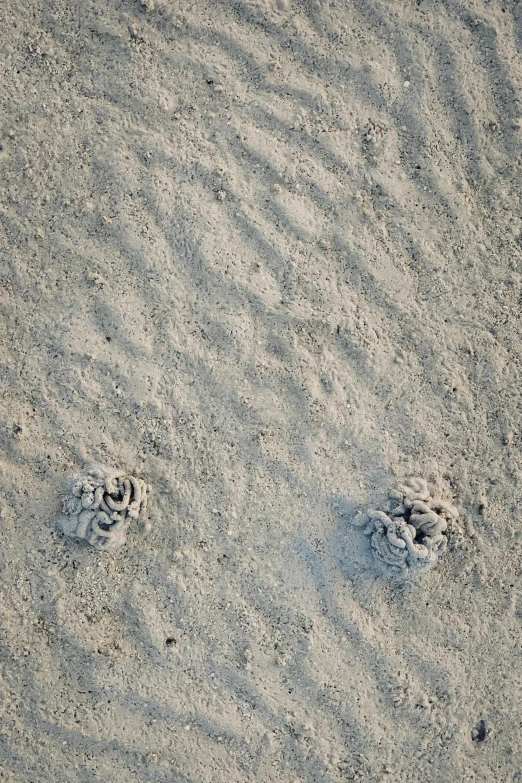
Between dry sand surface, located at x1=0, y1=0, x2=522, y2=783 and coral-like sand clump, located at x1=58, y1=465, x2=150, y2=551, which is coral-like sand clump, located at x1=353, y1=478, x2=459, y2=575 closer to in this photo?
dry sand surface, located at x1=0, y1=0, x2=522, y2=783

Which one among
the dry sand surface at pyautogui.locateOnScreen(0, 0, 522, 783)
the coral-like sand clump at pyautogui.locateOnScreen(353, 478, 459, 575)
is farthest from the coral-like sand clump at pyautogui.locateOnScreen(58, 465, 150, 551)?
the coral-like sand clump at pyautogui.locateOnScreen(353, 478, 459, 575)

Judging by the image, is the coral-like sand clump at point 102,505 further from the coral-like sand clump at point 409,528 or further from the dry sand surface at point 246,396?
the coral-like sand clump at point 409,528

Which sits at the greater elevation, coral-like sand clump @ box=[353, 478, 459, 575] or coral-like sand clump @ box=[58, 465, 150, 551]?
coral-like sand clump @ box=[353, 478, 459, 575]

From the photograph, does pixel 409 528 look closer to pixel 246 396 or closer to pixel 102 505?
pixel 246 396

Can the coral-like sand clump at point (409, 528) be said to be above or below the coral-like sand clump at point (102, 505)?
above

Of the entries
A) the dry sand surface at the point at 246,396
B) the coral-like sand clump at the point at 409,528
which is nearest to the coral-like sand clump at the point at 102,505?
the dry sand surface at the point at 246,396

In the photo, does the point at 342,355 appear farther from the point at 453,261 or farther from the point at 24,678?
the point at 24,678
